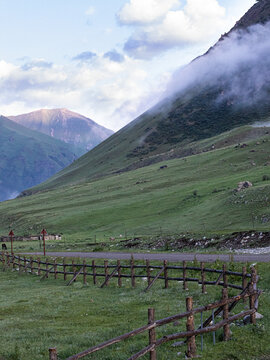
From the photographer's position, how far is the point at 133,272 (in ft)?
100

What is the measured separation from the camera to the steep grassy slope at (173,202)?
6956 cm

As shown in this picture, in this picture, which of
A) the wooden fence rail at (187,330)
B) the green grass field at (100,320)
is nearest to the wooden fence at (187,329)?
the wooden fence rail at (187,330)

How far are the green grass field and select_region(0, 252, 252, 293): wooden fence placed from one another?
63 centimetres

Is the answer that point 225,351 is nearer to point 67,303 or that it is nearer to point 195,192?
point 67,303

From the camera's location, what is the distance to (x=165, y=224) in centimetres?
Result: 8000

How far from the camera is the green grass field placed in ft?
53.2

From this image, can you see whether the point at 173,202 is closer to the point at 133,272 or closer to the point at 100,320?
the point at 133,272

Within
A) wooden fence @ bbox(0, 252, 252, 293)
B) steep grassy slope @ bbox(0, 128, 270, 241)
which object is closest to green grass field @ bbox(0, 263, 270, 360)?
wooden fence @ bbox(0, 252, 252, 293)

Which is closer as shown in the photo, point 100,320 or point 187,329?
point 187,329

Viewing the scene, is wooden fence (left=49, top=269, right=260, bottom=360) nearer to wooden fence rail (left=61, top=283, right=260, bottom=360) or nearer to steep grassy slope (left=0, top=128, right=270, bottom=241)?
wooden fence rail (left=61, top=283, right=260, bottom=360)

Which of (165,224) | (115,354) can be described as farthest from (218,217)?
(115,354)

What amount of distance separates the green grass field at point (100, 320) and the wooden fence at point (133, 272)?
0.63m

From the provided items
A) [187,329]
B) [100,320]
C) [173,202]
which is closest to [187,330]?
[187,329]

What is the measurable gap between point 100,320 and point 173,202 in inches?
3041
